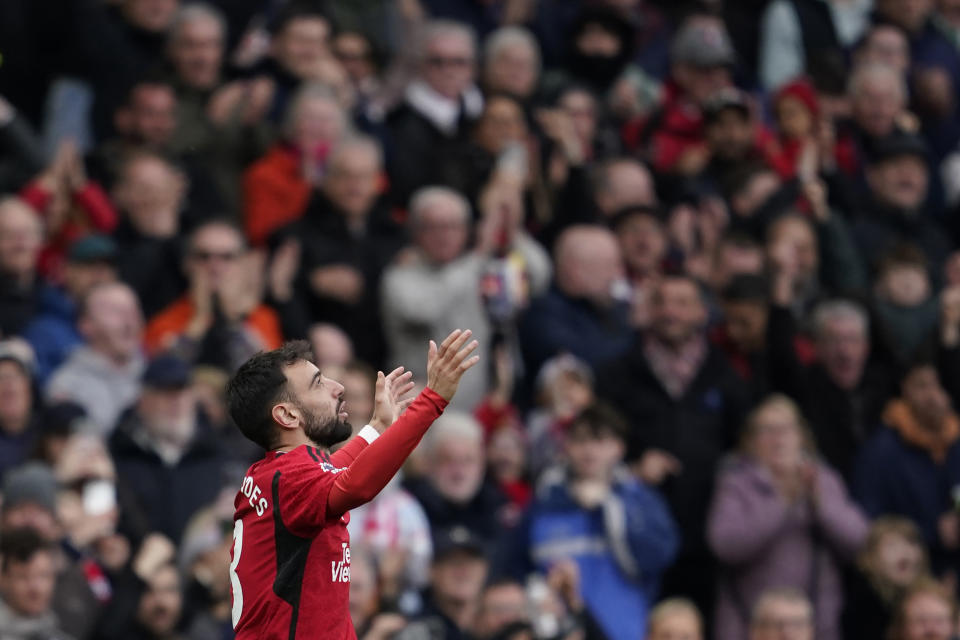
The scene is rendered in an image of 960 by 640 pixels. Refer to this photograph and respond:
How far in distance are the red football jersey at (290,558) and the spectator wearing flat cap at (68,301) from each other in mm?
5061

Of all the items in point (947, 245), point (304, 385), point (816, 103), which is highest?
point (304, 385)

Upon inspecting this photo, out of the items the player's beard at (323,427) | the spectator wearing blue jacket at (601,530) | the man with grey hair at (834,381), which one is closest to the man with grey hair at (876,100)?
the man with grey hair at (834,381)

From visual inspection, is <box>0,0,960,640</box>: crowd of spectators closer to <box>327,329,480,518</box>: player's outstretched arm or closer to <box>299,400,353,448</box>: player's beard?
<box>299,400,353,448</box>: player's beard

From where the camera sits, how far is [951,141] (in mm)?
16297

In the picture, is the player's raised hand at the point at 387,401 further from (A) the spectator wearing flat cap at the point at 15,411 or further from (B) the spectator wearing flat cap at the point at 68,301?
(B) the spectator wearing flat cap at the point at 68,301

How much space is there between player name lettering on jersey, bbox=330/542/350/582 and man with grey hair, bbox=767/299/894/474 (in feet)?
21.4

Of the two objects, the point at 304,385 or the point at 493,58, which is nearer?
the point at 304,385

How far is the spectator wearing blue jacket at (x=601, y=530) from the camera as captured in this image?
11.0m

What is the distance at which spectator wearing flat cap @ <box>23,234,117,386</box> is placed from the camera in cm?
1134

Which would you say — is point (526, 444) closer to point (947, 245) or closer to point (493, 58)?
point (493, 58)

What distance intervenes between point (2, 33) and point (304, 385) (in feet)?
24.9

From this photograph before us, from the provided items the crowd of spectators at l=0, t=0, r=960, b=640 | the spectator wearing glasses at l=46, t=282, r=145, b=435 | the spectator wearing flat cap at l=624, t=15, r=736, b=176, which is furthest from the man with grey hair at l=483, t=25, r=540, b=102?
the spectator wearing glasses at l=46, t=282, r=145, b=435

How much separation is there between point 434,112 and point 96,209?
2.66 meters

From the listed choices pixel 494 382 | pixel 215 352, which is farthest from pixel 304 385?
pixel 494 382
